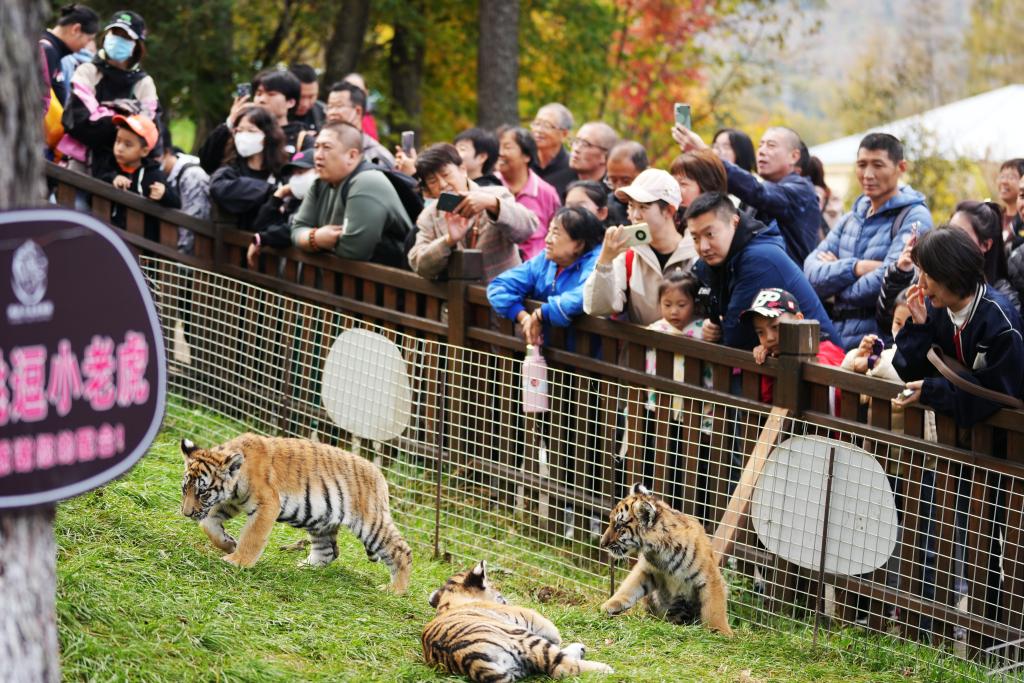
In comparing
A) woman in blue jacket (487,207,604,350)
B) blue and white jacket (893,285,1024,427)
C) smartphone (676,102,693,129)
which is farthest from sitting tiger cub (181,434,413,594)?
smartphone (676,102,693,129)

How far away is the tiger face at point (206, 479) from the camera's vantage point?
5.89 metres

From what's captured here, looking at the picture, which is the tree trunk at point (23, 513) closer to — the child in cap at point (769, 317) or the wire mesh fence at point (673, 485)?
the wire mesh fence at point (673, 485)

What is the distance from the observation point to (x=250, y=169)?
9.76m

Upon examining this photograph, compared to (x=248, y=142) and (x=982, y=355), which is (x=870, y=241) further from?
(x=248, y=142)

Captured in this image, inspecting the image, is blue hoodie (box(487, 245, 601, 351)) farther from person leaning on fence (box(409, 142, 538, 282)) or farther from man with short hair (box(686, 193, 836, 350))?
man with short hair (box(686, 193, 836, 350))

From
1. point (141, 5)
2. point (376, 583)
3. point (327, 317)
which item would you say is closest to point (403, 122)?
point (141, 5)

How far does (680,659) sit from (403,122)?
15280 mm

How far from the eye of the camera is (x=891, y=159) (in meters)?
7.47

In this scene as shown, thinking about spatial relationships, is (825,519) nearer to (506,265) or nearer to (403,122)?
(506,265)

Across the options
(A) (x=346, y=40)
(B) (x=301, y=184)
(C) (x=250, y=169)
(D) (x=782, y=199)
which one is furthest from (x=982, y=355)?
(A) (x=346, y=40)

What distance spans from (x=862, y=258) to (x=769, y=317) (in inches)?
60.9

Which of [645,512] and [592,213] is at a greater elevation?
[592,213]

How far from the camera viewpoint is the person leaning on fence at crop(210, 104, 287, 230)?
9.49 meters

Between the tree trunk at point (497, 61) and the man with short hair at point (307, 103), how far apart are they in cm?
595
